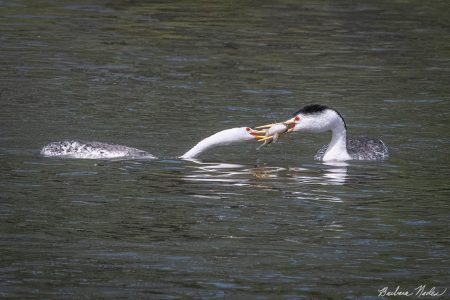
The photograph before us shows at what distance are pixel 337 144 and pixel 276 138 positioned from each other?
978 millimetres

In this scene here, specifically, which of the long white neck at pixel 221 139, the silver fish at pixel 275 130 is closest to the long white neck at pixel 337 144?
the silver fish at pixel 275 130

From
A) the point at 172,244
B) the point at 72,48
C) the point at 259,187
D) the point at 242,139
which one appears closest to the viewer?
the point at 172,244

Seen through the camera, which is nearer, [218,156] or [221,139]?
[221,139]

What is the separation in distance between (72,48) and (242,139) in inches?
405

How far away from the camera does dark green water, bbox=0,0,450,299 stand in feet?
38.2

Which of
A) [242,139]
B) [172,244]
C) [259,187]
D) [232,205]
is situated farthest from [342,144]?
[172,244]

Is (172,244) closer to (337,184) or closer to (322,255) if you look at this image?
(322,255)

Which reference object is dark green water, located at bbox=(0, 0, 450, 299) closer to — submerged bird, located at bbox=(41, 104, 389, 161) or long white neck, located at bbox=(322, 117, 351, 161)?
submerged bird, located at bbox=(41, 104, 389, 161)

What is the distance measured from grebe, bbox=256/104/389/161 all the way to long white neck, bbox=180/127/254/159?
25.0 inches

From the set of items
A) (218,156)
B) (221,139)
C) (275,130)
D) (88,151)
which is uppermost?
(275,130)

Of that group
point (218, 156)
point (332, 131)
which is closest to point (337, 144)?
point (332, 131)

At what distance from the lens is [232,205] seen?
570 inches
